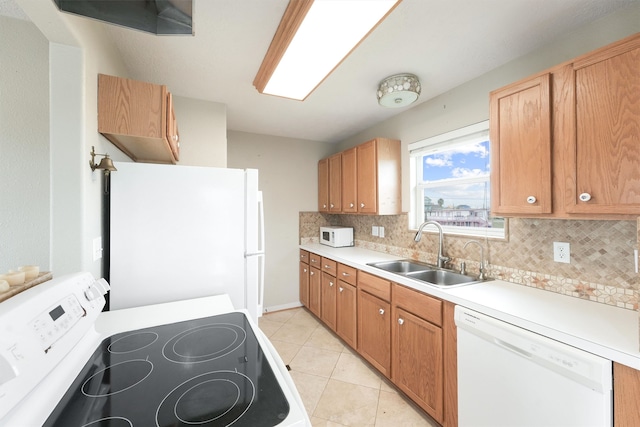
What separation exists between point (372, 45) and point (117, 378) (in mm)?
2030

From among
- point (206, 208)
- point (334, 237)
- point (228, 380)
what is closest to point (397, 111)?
point (334, 237)

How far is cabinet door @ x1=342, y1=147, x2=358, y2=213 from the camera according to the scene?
10.2ft

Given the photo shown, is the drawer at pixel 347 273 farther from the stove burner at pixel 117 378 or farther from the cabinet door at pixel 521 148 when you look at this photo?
the stove burner at pixel 117 378

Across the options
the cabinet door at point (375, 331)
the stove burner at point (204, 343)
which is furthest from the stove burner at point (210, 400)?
the cabinet door at point (375, 331)

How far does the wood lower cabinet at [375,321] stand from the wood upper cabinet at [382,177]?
0.79 m

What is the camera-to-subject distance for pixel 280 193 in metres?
3.73

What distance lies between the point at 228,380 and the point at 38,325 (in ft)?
1.70

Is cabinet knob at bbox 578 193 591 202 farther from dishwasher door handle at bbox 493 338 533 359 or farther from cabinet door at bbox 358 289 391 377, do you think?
cabinet door at bbox 358 289 391 377

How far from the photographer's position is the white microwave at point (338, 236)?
3475 millimetres

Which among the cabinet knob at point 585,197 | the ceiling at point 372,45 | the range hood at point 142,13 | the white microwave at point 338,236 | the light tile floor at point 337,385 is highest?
the ceiling at point 372,45

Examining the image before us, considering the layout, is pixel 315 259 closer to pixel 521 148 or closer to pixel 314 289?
pixel 314 289

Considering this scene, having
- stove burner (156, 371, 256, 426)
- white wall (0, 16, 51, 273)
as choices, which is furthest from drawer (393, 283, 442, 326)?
white wall (0, 16, 51, 273)

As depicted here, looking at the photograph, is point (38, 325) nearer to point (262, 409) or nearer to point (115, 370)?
point (115, 370)

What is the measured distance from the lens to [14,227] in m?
1.26
